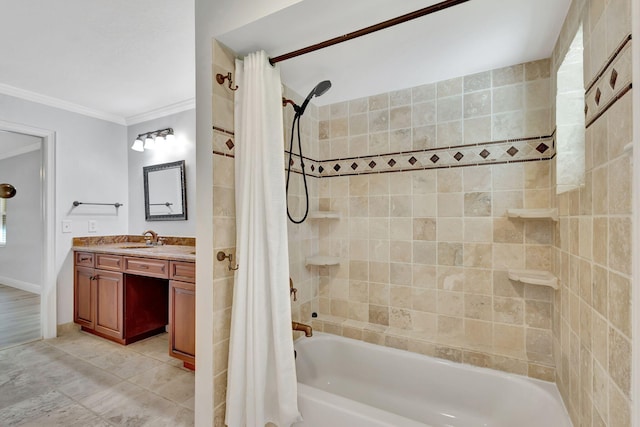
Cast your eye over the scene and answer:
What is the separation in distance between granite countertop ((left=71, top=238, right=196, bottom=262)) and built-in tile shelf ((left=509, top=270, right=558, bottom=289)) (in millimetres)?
2140

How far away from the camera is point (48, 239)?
2.79m

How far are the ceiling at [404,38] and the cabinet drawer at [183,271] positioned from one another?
1561 millimetres

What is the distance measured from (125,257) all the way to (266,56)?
2230 mm

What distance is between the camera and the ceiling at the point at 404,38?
121 centimetres

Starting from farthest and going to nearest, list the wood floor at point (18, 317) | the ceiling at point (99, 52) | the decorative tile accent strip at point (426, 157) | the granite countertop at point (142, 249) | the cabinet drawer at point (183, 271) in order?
the wood floor at point (18, 317)
the granite countertop at point (142, 249)
the cabinet drawer at point (183, 271)
the ceiling at point (99, 52)
the decorative tile accent strip at point (426, 157)

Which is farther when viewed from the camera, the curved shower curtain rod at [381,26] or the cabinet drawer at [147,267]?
the cabinet drawer at [147,267]

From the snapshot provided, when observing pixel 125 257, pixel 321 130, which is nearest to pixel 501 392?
pixel 321 130

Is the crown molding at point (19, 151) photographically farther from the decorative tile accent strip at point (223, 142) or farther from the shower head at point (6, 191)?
the decorative tile accent strip at point (223, 142)

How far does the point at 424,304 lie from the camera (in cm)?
188

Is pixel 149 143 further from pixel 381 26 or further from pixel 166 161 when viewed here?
pixel 381 26

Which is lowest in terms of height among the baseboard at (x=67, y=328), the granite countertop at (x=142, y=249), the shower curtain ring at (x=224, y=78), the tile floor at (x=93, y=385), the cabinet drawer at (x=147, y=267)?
the tile floor at (x=93, y=385)

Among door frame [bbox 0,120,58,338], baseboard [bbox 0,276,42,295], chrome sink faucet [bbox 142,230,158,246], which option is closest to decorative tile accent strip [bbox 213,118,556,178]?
chrome sink faucet [bbox 142,230,158,246]

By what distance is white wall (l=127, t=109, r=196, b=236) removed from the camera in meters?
2.99

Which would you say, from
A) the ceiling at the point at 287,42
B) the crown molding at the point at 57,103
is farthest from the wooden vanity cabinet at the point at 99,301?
the ceiling at the point at 287,42
